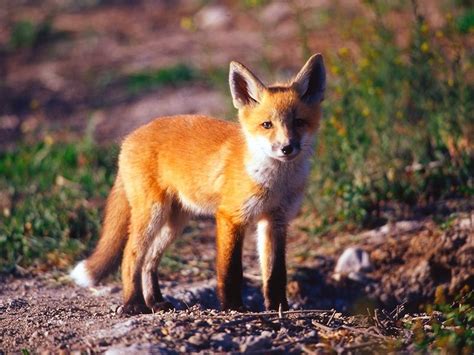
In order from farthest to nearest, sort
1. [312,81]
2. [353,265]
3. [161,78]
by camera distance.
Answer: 1. [161,78]
2. [353,265]
3. [312,81]

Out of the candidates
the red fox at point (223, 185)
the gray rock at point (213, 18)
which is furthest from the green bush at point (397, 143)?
the gray rock at point (213, 18)

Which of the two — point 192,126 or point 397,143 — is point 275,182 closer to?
point 192,126

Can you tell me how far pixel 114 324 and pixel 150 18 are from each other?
12036 millimetres

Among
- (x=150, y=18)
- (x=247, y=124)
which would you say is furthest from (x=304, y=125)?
(x=150, y=18)

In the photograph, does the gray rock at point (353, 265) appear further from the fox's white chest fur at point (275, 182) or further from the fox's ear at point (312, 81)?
the fox's ear at point (312, 81)

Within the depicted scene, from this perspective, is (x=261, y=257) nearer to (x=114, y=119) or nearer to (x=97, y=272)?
(x=97, y=272)

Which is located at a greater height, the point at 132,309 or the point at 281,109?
the point at 281,109

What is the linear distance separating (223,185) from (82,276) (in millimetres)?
1422

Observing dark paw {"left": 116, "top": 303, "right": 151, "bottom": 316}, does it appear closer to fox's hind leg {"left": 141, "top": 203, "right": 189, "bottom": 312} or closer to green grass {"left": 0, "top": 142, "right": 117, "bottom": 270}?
fox's hind leg {"left": 141, "top": 203, "right": 189, "bottom": 312}

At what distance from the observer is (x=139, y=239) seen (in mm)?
6051

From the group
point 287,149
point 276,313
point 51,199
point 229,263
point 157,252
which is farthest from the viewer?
point 51,199

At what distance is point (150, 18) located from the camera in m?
16.3

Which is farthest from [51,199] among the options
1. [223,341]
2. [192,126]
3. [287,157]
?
[223,341]

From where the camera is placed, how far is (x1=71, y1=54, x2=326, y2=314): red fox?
562cm
